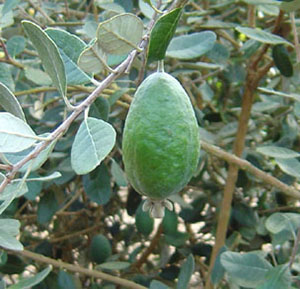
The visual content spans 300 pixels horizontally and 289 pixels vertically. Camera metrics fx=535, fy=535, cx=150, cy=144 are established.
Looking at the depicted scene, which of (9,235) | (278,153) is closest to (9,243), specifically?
(9,235)

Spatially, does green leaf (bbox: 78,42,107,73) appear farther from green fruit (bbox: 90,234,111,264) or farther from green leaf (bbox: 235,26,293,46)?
green fruit (bbox: 90,234,111,264)

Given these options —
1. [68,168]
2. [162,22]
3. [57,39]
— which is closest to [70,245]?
[68,168]

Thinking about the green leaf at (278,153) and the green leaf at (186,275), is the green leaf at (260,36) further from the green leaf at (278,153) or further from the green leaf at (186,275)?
the green leaf at (186,275)

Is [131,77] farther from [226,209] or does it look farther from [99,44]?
[99,44]

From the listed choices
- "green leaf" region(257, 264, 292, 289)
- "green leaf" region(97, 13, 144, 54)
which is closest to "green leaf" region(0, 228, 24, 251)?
"green leaf" region(97, 13, 144, 54)

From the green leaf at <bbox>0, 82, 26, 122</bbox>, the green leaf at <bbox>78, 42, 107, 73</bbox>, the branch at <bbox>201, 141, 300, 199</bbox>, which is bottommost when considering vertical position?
the branch at <bbox>201, 141, 300, 199</bbox>

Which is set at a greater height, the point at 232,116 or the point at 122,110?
the point at 122,110
